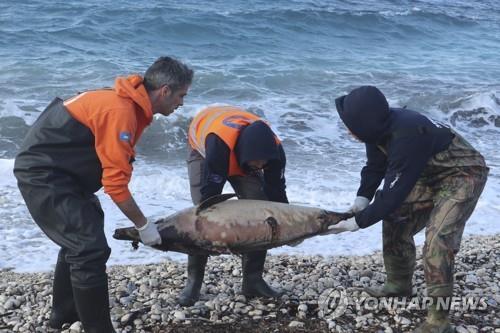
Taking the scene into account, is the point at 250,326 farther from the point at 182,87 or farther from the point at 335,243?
the point at 335,243

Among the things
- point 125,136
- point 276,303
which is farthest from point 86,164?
point 276,303

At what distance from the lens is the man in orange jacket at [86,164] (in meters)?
4.00

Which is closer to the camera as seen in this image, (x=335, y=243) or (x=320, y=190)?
(x=335, y=243)

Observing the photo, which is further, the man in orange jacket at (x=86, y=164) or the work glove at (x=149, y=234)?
the work glove at (x=149, y=234)

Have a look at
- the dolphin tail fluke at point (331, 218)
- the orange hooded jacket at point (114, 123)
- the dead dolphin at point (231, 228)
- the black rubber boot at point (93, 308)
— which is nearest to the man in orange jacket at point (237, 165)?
the dead dolphin at point (231, 228)

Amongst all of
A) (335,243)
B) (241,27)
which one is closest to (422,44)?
(241,27)

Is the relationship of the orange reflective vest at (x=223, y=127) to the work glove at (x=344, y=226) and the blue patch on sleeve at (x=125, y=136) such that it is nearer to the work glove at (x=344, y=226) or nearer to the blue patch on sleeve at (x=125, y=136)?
the work glove at (x=344, y=226)

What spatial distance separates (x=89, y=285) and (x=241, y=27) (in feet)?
61.5

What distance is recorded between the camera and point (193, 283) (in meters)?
5.25

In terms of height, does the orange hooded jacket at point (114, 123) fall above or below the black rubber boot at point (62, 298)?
above

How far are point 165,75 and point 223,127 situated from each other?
2.31 ft

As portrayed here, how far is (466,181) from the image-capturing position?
181 inches

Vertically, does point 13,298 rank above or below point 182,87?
below

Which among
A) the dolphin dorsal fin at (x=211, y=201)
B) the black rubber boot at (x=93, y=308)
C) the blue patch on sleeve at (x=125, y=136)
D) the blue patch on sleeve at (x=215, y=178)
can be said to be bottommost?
the black rubber boot at (x=93, y=308)
